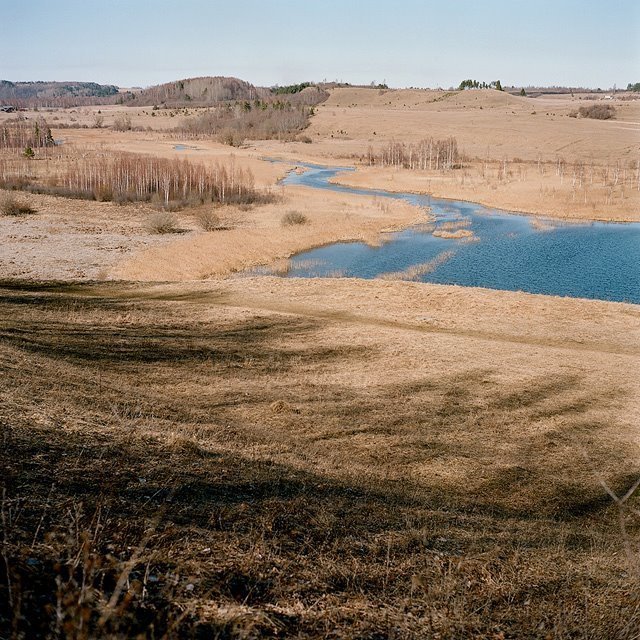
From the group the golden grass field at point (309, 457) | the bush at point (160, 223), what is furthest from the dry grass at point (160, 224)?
the golden grass field at point (309, 457)

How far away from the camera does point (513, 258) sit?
4481cm

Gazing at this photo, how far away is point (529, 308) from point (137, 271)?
23891 mm

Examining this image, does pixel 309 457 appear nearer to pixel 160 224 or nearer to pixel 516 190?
pixel 160 224

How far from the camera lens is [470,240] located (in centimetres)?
5044

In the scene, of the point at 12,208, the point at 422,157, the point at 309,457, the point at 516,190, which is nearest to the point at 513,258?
the point at 516,190

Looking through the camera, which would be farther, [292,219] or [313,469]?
[292,219]

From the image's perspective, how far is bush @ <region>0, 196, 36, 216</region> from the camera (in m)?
55.2

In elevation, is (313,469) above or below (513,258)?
below

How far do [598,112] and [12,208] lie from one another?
144611mm

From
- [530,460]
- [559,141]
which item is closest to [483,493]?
[530,460]

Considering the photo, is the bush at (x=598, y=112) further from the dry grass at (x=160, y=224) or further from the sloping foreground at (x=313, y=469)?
the sloping foreground at (x=313, y=469)

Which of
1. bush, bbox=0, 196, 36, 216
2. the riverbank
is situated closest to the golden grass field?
bush, bbox=0, 196, 36, 216

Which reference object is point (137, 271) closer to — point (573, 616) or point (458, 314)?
point (458, 314)

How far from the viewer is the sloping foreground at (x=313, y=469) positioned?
7059 millimetres
